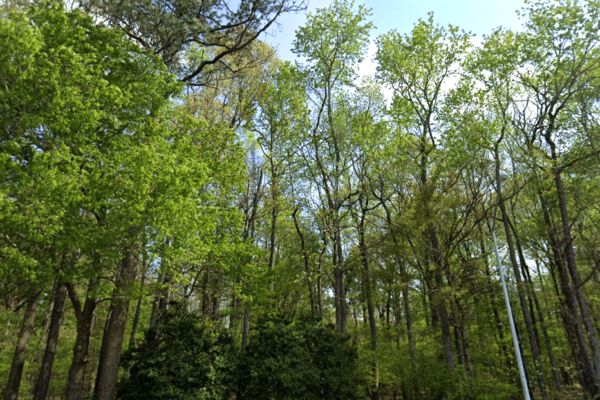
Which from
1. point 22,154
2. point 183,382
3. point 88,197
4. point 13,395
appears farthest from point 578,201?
point 13,395

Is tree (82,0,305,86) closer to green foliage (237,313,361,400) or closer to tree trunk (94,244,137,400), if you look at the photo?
tree trunk (94,244,137,400)

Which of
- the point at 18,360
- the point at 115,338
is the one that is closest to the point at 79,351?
the point at 115,338

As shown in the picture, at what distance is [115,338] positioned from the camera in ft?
31.2

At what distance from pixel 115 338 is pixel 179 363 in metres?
1.88

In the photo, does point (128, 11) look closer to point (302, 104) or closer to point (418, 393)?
point (302, 104)

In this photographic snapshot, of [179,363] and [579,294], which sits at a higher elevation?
[579,294]

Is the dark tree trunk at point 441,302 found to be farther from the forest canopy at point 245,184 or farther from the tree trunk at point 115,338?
the tree trunk at point 115,338

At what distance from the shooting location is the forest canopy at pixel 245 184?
7898 mm

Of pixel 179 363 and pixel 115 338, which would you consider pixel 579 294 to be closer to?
Answer: pixel 179 363

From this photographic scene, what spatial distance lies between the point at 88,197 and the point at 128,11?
6.11m

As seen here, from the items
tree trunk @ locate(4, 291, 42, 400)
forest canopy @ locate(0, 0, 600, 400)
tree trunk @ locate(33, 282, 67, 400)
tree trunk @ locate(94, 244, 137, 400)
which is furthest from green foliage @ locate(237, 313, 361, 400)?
tree trunk @ locate(4, 291, 42, 400)

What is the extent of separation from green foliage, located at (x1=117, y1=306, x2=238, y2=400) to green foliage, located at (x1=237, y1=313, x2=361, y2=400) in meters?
0.75

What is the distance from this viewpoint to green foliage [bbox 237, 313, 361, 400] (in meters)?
10.8

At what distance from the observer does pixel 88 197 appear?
7.41 metres
